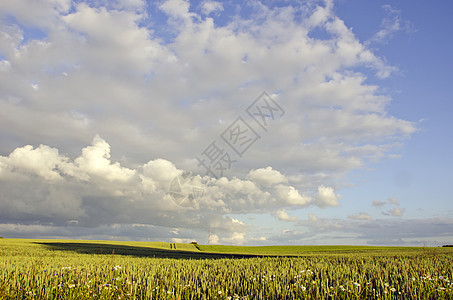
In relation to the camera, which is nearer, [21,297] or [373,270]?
[21,297]

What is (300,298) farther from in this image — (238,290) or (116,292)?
(116,292)

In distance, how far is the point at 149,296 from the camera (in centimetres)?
816

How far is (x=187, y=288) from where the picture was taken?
9.60 m

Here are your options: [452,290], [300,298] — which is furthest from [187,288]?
[452,290]

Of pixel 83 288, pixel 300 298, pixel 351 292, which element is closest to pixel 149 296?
pixel 83 288

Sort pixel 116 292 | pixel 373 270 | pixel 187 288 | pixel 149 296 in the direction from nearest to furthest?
pixel 149 296, pixel 116 292, pixel 187 288, pixel 373 270

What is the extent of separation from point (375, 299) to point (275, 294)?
2849 mm

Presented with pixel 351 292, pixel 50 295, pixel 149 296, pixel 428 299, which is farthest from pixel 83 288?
pixel 428 299

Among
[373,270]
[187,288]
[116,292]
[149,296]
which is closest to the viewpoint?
[149,296]

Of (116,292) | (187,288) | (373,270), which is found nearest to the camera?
(116,292)

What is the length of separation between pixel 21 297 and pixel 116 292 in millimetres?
2538

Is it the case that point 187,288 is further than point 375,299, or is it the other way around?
point 187,288

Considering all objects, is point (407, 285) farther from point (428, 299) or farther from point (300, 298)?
point (300, 298)

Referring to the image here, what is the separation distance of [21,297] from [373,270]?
1360cm
